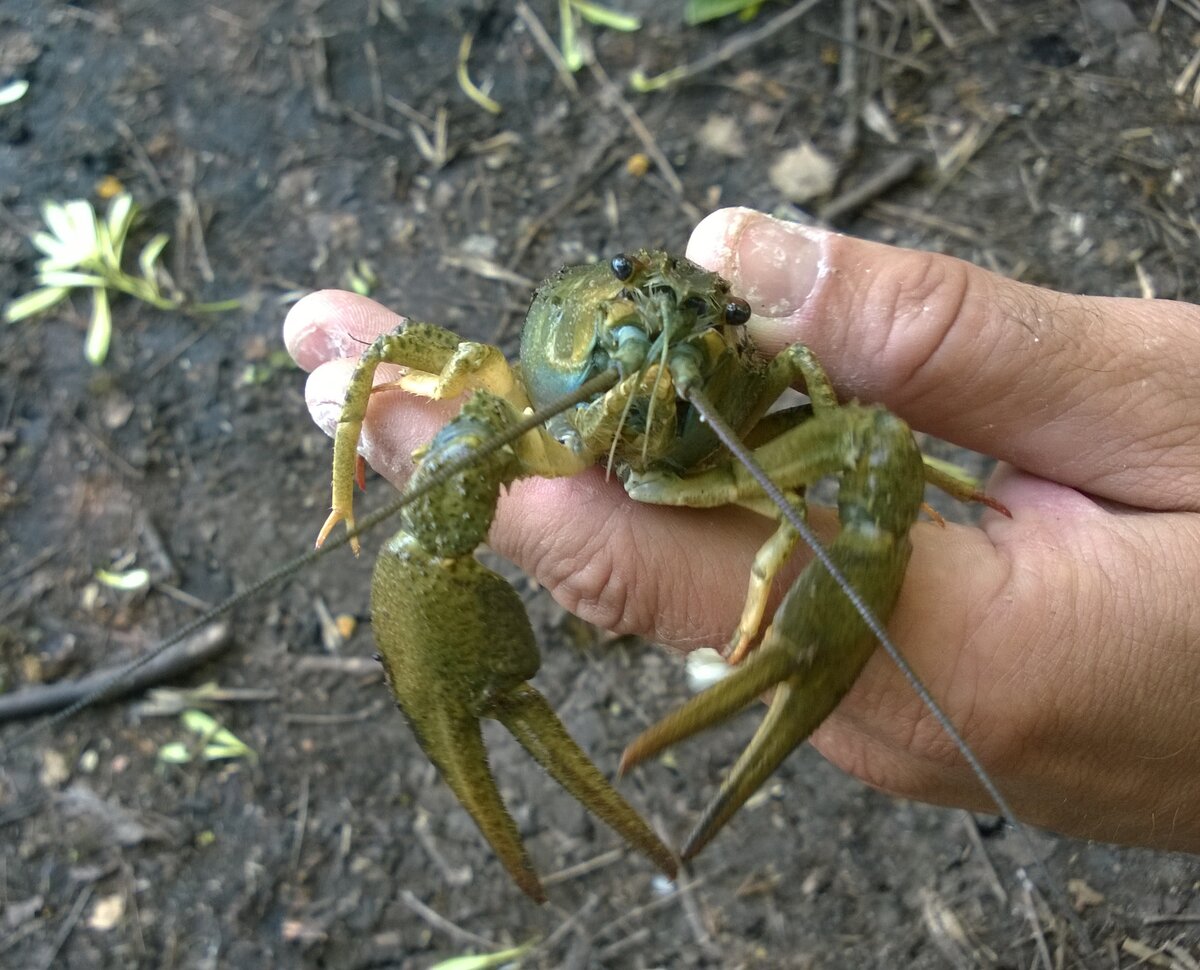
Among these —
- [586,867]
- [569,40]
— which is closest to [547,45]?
[569,40]

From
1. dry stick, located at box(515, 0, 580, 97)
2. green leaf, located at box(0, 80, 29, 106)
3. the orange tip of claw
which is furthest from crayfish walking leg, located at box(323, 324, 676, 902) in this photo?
Answer: green leaf, located at box(0, 80, 29, 106)

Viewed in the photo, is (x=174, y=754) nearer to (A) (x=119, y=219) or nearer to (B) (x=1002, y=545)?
(A) (x=119, y=219)

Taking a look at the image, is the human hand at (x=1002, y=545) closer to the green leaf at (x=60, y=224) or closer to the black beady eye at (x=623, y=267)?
the black beady eye at (x=623, y=267)

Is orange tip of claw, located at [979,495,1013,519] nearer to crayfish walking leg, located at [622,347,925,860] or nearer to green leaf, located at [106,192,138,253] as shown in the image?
crayfish walking leg, located at [622,347,925,860]

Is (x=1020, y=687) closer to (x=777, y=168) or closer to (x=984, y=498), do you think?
(x=984, y=498)

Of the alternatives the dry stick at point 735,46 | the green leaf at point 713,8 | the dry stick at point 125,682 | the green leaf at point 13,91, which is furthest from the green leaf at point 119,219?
the green leaf at point 713,8

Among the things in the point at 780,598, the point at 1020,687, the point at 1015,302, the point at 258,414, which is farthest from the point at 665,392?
the point at 258,414
